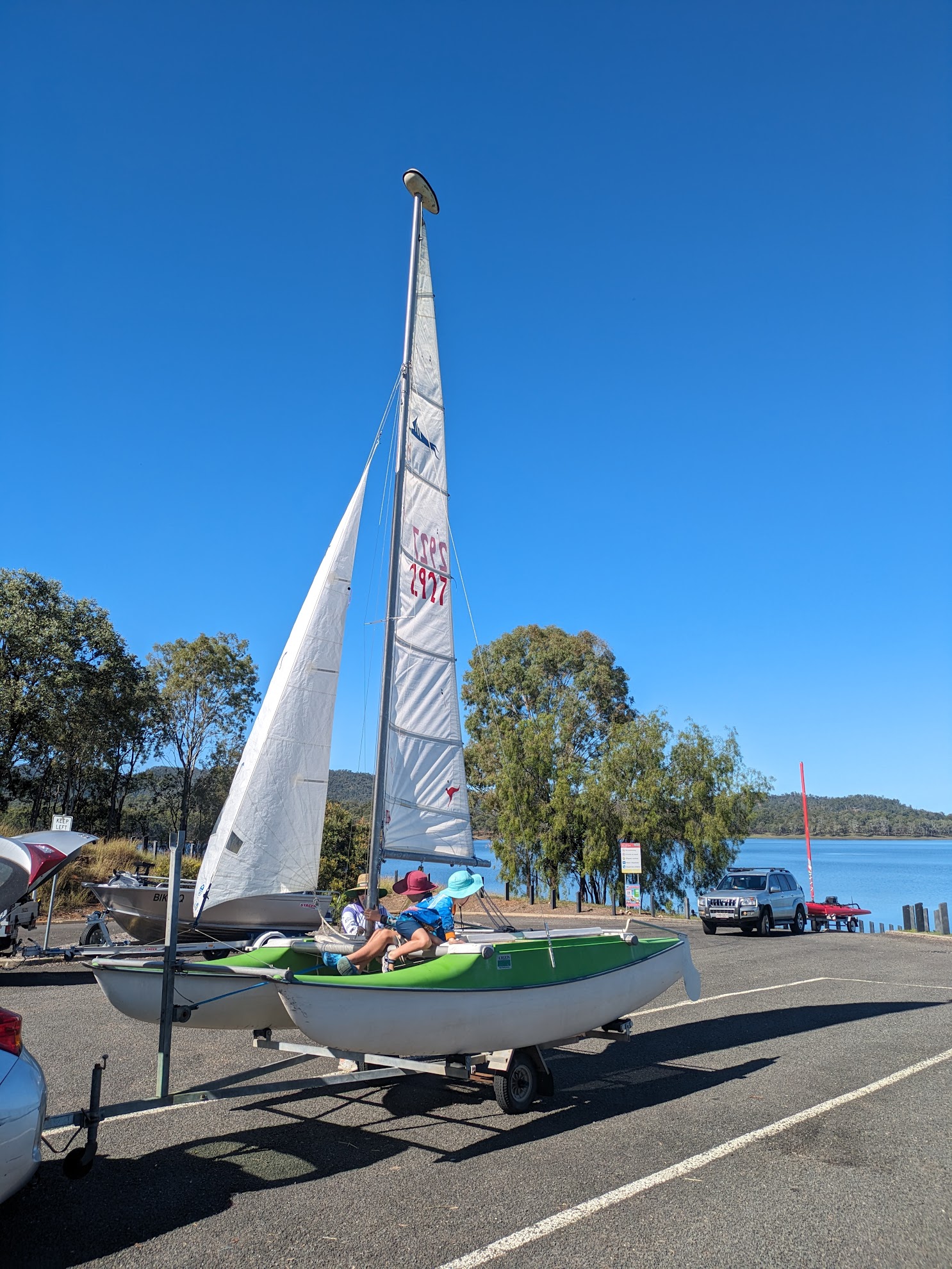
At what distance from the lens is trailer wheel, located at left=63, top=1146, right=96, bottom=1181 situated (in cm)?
437

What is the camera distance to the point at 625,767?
3228cm

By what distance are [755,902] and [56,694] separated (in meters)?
25.0

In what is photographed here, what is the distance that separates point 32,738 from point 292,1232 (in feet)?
106

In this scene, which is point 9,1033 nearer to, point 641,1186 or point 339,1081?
point 339,1081

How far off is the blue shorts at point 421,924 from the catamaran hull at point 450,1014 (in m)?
0.84

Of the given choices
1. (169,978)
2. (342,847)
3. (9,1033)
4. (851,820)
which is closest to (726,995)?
(169,978)

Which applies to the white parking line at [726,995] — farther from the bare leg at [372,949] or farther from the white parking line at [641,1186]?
the bare leg at [372,949]

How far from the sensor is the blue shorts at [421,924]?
21.0 feet

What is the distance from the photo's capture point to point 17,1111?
3.56 metres

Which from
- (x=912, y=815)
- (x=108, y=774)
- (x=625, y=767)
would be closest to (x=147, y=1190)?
(x=625, y=767)

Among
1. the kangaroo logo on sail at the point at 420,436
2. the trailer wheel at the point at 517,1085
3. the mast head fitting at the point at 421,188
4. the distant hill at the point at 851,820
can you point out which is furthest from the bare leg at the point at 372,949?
the distant hill at the point at 851,820

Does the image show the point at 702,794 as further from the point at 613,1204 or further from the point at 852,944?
the point at 613,1204

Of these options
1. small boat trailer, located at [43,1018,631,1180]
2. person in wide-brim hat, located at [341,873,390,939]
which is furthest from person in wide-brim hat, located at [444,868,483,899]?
small boat trailer, located at [43,1018,631,1180]

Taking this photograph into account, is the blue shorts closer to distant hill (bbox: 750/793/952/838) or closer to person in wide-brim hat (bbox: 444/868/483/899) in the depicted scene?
person in wide-brim hat (bbox: 444/868/483/899)
